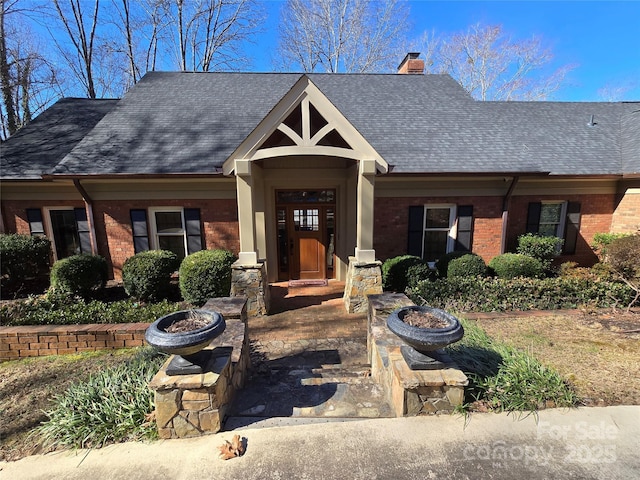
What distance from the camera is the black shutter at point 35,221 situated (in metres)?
8.28

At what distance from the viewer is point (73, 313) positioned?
5520 mm

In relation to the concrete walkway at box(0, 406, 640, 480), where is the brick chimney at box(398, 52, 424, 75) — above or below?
above

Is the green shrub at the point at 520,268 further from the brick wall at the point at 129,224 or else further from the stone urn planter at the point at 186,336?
the stone urn planter at the point at 186,336

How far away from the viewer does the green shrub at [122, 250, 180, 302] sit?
265 inches

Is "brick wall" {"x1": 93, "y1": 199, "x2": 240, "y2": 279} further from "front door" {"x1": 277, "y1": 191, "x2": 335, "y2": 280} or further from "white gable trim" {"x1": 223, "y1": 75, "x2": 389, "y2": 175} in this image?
"white gable trim" {"x1": 223, "y1": 75, "x2": 389, "y2": 175}

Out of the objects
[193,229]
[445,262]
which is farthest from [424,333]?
[193,229]

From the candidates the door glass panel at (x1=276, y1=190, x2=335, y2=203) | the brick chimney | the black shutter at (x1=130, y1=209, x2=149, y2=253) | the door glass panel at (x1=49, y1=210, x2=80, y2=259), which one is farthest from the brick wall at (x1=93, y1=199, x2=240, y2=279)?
the brick chimney

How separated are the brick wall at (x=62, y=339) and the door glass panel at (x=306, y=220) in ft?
15.0

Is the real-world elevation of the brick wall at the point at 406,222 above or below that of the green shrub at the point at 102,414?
above

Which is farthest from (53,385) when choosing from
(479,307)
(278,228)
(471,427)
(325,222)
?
(479,307)

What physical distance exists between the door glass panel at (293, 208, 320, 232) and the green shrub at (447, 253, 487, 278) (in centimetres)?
362

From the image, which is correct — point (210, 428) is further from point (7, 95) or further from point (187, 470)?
point (7, 95)

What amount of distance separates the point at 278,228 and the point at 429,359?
19.6 ft

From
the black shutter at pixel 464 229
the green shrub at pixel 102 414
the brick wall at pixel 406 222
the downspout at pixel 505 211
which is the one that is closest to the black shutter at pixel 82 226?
the green shrub at pixel 102 414
